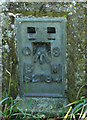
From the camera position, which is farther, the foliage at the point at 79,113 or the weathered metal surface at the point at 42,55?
the weathered metal surface at the point at 42,55

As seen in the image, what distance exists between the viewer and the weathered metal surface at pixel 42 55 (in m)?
1.70

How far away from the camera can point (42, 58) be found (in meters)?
1.74

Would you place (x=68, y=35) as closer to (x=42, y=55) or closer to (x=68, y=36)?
(x=68, y=36)

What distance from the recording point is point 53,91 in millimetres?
1767

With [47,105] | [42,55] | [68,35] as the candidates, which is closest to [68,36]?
[68,35]

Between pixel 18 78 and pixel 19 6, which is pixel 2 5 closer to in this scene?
pixel 19 6

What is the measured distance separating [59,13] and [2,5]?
52 cm

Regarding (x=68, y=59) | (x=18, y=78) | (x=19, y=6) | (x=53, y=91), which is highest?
(x=19, y=6)

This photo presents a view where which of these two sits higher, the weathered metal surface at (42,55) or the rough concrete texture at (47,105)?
the weathered metal surface at (42,55)

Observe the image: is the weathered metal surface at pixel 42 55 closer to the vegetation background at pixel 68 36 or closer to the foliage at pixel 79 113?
the vegetation background at pixel 68 36

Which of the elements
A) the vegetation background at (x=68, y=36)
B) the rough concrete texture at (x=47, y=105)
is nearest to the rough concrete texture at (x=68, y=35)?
the vegetation background at (x=68, y=36)

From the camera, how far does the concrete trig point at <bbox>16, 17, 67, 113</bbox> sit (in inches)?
66.9

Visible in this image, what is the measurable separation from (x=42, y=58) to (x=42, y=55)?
0.03 meters

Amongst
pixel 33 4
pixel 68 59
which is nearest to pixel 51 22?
pixel 33 4
